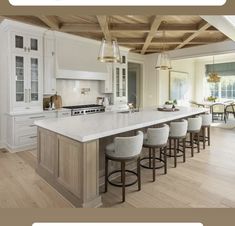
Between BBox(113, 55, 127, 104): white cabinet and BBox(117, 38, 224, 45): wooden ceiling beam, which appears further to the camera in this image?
BBox(113, 55, 127, 104): white cabinet

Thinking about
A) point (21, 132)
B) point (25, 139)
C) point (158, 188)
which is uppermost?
point (21, 132)

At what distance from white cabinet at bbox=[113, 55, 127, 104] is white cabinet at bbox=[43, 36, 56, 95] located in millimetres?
1984

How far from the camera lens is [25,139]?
13.9ft

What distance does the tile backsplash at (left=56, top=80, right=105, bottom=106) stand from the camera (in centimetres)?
529

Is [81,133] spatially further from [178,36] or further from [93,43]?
[178,36]

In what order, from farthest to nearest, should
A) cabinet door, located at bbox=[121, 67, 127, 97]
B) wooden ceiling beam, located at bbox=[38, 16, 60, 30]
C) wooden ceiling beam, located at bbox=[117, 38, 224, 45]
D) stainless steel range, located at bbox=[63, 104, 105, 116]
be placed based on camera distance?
1. cabinet door, located at bbox=[121, 67, 127, 97]
2. wooden ceiling beam, located at bbox=[117, 38, 224, 45]
3. stainless steel range, located at bbox=[63, 104, 105, 116]
4. wooden ceiling beam, located at bbox=[38, 16, 60, 30]

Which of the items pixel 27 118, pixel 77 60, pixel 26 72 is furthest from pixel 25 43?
pixel 27 118

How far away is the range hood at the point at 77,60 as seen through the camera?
4775 millimetres

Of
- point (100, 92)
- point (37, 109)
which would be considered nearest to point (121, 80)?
point (100, 92)

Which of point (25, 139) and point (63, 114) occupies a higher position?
point (63, 114)

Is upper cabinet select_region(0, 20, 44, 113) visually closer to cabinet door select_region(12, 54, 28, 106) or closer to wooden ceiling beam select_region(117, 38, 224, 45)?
cabinet door select_region(12, 54, 28, 106)

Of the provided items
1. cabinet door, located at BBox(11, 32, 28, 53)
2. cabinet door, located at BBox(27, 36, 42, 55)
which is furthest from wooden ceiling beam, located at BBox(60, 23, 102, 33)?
cabinet door, located at BBox(11, 32, 28, 53)

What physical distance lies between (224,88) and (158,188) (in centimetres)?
816

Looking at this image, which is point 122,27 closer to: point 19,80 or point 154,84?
point 19,80
